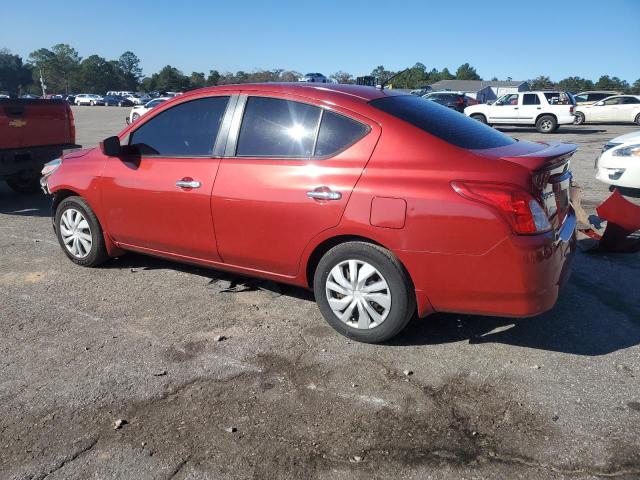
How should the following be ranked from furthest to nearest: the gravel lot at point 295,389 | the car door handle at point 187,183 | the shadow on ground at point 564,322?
1. the car door handle at point 187,183
2. the shadow on ground at point 564,322
3. the gravel lot at point 295,389

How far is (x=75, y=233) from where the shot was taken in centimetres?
523

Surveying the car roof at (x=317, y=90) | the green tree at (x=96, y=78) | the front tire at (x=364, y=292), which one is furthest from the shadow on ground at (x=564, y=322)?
the green tree at (x=96, y=78)

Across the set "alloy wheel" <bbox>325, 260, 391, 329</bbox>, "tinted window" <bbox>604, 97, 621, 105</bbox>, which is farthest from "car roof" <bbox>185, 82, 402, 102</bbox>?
"tinted window" <bbox>604, 97, 621, 105</bbox>

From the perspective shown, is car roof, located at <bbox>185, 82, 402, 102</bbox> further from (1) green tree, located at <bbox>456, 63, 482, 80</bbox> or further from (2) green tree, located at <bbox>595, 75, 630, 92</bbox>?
(1) green tree, located at <bbox>456, 63, 482, 80</bbox>

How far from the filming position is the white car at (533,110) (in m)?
22.5

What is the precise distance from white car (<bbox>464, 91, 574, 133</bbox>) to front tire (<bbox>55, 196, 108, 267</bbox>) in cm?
2164

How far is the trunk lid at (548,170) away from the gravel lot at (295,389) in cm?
94

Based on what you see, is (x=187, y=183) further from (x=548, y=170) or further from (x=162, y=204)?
(x=548, y=170)

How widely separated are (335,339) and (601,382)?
1.67 meters

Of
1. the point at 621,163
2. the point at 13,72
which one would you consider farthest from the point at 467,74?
the point at 621,163

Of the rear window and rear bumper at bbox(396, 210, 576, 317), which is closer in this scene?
rear bumper at bbox(396, 210, 576, 317)

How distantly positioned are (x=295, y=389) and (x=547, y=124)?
22810mm

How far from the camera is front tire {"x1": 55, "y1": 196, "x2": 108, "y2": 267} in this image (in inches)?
200

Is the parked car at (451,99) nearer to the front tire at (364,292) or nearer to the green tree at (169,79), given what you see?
the front tire at (364,292)
